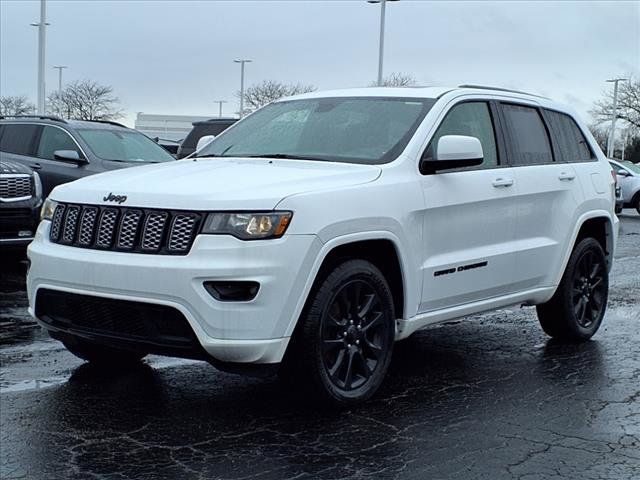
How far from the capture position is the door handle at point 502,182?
6242 mm

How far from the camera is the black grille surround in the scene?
4.79 metres

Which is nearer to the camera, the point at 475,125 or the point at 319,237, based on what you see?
the point at 319,237

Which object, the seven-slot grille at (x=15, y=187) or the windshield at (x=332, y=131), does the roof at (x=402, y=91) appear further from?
the seven-slot grille at (x=15, y=187)

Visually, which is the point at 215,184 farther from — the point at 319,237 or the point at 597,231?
the point at 597,231

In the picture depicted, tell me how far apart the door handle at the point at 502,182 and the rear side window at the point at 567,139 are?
0.96 metres

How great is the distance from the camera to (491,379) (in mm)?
6141

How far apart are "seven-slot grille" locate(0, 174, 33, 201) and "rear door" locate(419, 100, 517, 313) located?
589 cm

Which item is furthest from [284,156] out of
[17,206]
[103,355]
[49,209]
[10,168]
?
[10,168]

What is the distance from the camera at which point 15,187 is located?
10531 mm

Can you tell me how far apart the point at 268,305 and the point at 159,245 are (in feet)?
2.02

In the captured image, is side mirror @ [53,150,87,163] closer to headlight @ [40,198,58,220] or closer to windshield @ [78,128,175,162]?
windshield @ [78,128,175,162]

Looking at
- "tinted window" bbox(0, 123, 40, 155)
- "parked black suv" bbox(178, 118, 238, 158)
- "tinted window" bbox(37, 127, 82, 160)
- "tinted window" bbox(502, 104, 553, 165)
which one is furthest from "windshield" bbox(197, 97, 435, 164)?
"parked black suv" bbox(178, 118, 238, 158)

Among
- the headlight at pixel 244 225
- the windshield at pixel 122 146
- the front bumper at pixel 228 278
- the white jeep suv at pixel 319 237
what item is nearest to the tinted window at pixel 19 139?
the windshield at pixel 122 146

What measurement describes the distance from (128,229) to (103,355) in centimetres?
145
